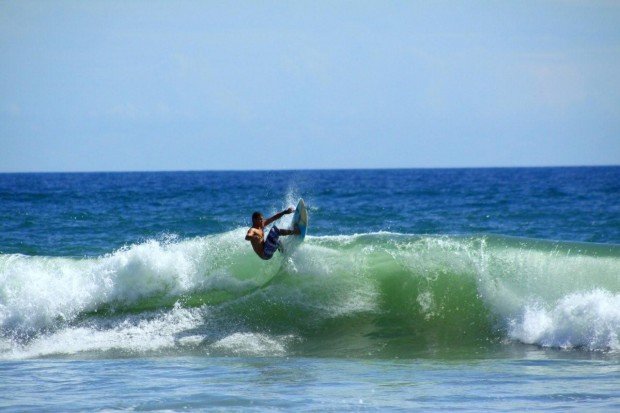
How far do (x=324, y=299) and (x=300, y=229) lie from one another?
1.16m

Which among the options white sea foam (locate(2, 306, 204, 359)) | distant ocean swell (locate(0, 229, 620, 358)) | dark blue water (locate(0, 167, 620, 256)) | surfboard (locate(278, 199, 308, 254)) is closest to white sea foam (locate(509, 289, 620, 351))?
distant ocean swell (locate(0, 229, 620, 358))

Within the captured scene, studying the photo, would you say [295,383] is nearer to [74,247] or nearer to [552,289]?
[552,289]

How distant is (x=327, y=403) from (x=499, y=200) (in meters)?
28.5

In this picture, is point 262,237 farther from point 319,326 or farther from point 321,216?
point 321,216

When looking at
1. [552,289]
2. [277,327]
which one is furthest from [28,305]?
[552,289]

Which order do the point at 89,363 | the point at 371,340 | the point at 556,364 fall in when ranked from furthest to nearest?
the point at 371,340 < the point at 89,363 < the point at 556,364

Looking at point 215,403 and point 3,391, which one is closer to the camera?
point 215,403

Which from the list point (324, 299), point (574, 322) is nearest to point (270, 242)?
point (324, 299)

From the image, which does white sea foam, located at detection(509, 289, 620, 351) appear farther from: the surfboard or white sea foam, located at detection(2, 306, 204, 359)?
white sea foam, located at detection(2, 306, 204, 359)

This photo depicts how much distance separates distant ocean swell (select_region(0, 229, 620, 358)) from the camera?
11.7 m

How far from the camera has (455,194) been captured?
134 ft

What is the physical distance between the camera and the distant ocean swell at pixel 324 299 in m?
11.7

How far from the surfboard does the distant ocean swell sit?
0.22 meters

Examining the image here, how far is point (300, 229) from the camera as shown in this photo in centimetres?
1284
